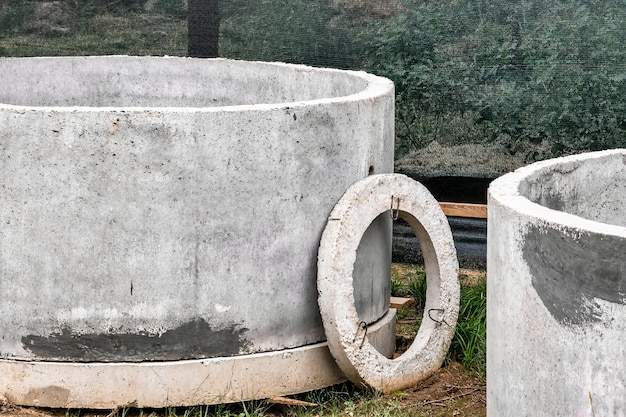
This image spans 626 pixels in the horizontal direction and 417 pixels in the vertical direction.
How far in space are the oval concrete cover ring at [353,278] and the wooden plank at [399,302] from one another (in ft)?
2.39

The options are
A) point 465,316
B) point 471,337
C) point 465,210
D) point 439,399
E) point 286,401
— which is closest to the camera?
point 286,401

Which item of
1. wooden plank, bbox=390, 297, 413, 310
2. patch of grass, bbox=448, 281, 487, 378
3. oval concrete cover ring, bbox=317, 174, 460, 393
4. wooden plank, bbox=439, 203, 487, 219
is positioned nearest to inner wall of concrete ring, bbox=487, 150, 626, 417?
oval concrete cover ring, bbox=317, 174, 460, 393

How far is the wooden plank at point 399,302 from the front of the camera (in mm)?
6137

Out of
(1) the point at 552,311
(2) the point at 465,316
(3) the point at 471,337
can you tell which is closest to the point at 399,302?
(2) the point at 465,316

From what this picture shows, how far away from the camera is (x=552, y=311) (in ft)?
10.5

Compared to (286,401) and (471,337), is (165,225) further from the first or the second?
(471,337)

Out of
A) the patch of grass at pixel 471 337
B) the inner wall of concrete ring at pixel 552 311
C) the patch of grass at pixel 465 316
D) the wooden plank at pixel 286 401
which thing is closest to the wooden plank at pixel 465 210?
the patch of grass at pixel 465 316

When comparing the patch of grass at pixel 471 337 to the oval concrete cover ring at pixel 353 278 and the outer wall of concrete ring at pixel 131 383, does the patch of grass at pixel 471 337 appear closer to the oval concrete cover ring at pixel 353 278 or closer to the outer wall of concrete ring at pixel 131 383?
the oval concrete cover ring at pixel 353 278

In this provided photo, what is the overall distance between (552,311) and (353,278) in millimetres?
2043

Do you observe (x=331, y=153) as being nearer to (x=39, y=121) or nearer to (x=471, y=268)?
(x=39, y=121)

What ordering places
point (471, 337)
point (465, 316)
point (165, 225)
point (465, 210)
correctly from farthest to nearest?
point (465, 210)
point (465, 316)
point (471, 337)
point (165, 225)

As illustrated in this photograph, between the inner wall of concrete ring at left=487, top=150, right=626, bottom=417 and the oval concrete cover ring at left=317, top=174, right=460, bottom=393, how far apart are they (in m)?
1.27

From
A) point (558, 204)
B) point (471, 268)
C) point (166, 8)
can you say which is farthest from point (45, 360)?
point (166, 8)

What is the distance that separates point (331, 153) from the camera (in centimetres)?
494
